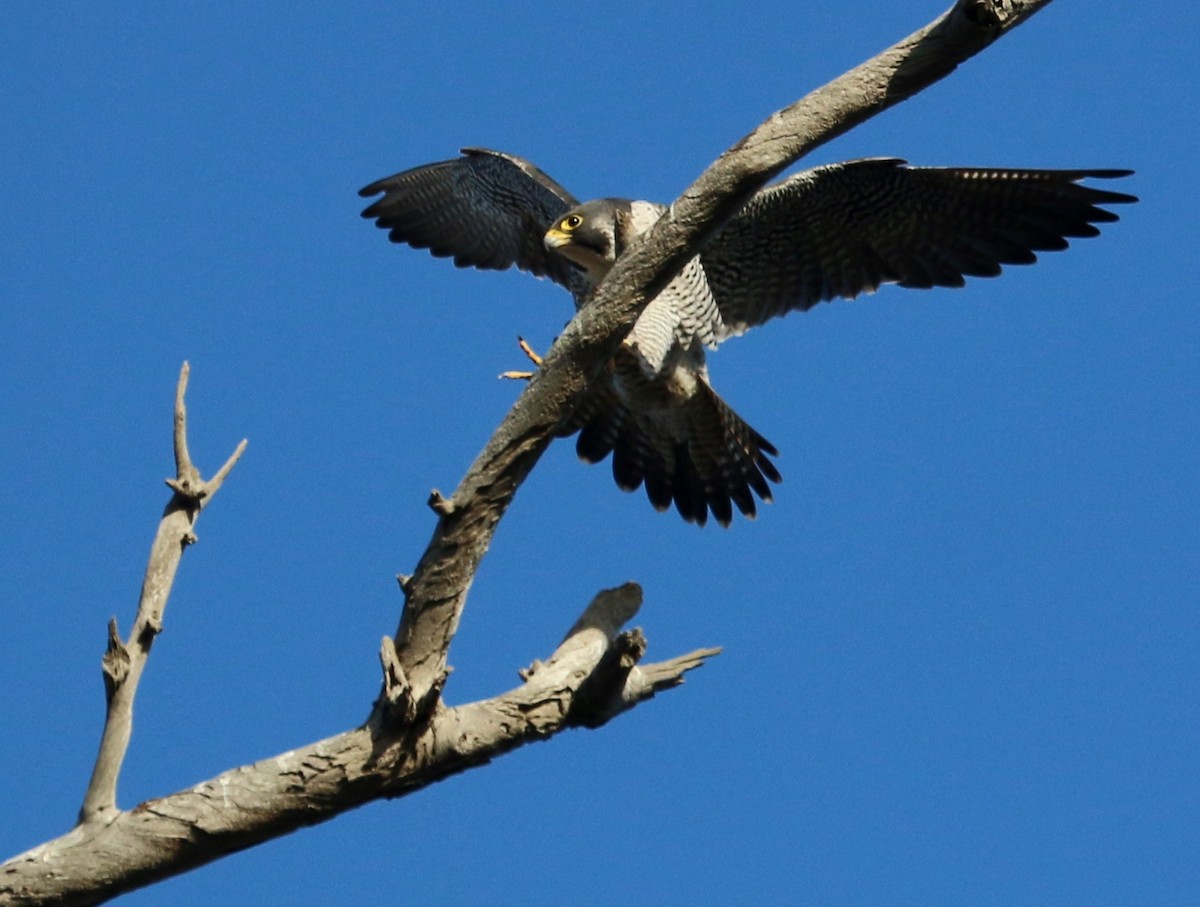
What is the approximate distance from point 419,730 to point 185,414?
1.16 metres

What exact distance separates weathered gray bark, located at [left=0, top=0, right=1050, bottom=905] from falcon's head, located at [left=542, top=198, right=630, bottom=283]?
285 cm

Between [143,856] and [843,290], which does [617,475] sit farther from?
[143,856]

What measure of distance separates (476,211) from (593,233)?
150 cm

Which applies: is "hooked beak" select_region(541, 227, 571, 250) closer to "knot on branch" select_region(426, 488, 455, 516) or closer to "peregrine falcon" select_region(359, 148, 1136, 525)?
"peregrine falcon" select_region(359, 148, 1136, 525)

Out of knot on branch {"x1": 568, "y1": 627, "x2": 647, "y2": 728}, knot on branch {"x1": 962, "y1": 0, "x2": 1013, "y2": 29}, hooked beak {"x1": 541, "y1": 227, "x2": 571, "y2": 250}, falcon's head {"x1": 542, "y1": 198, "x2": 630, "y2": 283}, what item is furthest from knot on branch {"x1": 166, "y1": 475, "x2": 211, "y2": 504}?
hooked beak {"x1": 541, "y1": 227, "x2": 571, "y2": 250}

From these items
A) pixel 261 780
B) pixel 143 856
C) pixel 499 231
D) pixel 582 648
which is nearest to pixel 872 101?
pixel 582 648

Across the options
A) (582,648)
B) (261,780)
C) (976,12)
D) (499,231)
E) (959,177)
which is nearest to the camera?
(976,12)

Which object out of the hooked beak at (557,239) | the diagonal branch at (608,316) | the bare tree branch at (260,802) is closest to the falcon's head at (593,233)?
the hooked beak at (557,239)

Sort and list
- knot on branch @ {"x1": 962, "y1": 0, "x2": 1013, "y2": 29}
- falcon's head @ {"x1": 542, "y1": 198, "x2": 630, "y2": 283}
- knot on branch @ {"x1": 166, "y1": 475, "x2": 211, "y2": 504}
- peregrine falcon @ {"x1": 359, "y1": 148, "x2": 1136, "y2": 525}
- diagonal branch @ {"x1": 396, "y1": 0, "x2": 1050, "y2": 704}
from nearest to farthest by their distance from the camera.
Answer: knot on branch @ {"x1": 962, "y1": 0, "x2": 1013, "y2": 29} → diagonal branch @ {"x1": 396, "y1": 0, "x2": 1050, "y2": 704} → knot on branch @ {"x1": 166, "y1": 475, "x2": 211, "y2": 504} → peregrine falcon @ {"x1": 359, "y1": 148, "x2": 1136, "y2": 525} → falcon's head @ {"x1": 542, "y1": 198, "x2": 630, "y2": 283}

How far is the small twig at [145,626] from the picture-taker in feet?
14.9

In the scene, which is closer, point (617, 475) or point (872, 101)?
point (872, 101)

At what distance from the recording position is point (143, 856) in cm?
458

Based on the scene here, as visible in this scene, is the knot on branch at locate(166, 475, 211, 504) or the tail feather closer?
the knot on branch at locate(166, 475, 211, 504)

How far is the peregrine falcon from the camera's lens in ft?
23.7
